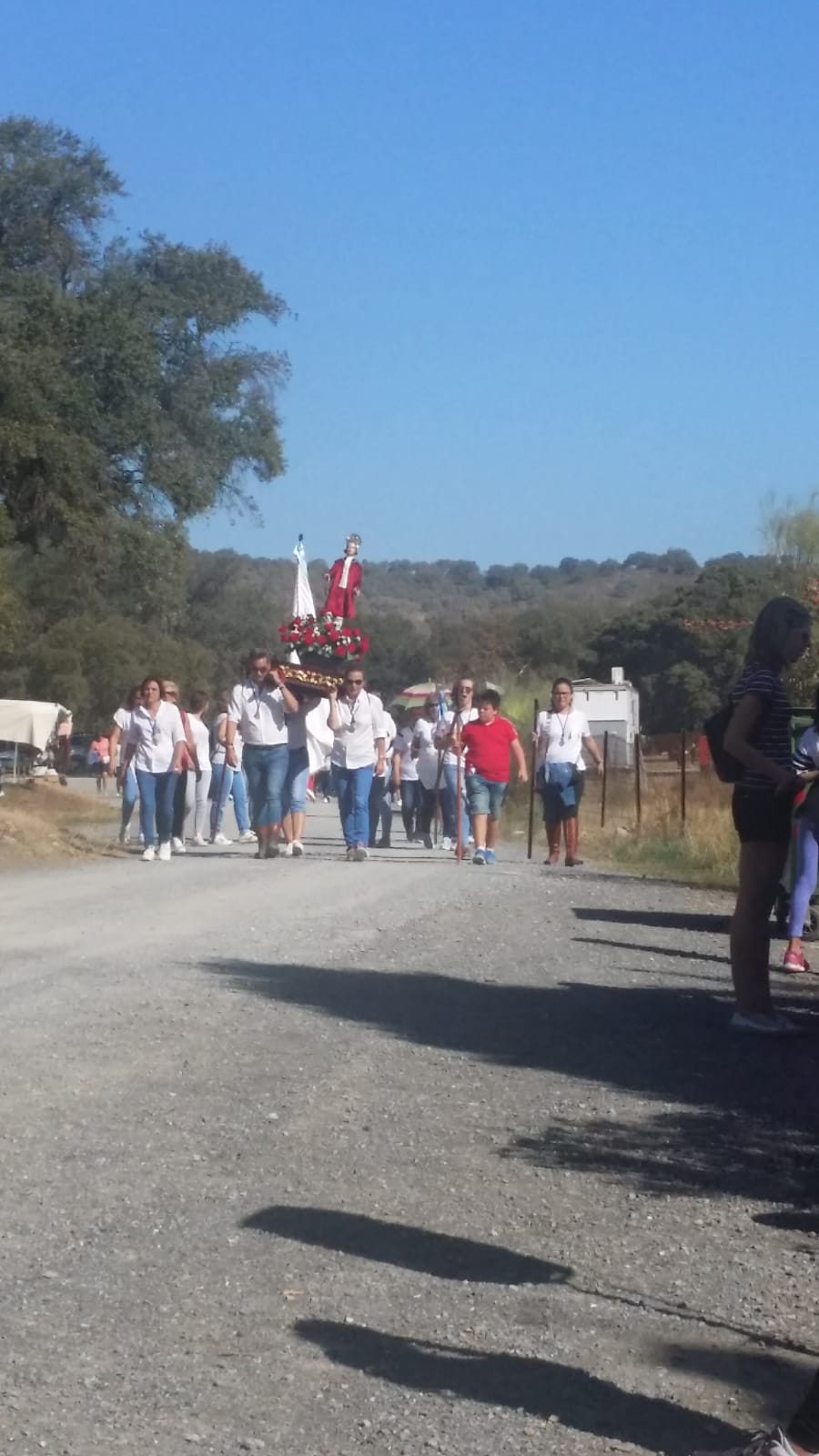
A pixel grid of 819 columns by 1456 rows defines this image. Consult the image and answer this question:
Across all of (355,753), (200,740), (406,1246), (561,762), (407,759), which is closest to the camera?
(406,1246)

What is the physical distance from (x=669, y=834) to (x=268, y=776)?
19.6 feet

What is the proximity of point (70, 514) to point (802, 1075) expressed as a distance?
23187 mm

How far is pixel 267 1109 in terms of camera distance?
21.3 ft

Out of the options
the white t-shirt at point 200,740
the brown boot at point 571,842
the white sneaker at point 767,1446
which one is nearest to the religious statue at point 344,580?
the white t-shirt at point 200,740

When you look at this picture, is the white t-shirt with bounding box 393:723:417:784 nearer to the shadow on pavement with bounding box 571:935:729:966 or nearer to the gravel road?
the shadow on pavement with bounding box 571:935:729:966

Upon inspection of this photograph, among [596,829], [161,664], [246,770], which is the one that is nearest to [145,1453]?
[246,770]

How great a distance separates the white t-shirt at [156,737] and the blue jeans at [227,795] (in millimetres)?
3019

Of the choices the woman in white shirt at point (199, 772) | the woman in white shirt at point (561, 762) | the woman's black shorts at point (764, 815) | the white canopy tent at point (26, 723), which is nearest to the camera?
the woman's black shorts at point (764, 815)

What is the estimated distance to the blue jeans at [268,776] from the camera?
16.1 m

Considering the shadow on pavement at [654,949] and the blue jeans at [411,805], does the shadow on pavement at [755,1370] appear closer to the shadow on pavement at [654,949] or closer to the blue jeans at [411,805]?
the shadow on pavement at [654,949]

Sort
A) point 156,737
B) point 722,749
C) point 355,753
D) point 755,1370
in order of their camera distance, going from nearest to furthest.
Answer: point 755,1370 → point 722,749 → point 156,737 → point 355,753

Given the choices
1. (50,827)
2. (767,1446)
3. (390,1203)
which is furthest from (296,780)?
(767,1446)

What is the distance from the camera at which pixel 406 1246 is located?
5.08 meters

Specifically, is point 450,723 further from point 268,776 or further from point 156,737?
point 156,737
